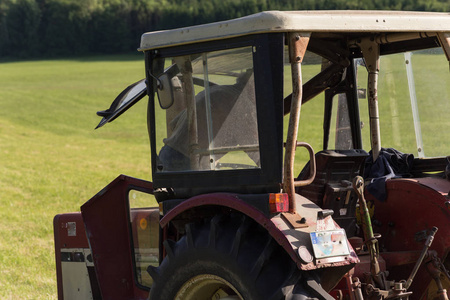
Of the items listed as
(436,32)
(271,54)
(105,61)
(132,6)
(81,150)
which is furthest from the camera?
(132,6)

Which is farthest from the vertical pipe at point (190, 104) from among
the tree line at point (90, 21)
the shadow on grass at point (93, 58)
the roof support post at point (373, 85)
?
the tree line at point (90, 21)

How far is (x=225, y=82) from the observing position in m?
4.96

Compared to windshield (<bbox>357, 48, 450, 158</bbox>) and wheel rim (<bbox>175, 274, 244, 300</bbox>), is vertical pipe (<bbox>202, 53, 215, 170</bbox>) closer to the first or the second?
wheel rim (<bbox>175, 274, 244, 300</bbox>)

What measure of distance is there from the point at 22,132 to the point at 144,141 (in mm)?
5648

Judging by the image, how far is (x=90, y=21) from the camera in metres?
98.6

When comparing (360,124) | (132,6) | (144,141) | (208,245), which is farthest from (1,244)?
(132,6)

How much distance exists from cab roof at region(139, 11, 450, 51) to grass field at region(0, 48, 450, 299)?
1007mm

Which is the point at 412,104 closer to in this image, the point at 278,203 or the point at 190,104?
the point at 190,104

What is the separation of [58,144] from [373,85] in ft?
91.7

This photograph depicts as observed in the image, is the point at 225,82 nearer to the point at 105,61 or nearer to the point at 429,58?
the point at 429,58

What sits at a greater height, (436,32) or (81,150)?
(436,32)

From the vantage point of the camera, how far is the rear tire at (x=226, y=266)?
436 centimetres

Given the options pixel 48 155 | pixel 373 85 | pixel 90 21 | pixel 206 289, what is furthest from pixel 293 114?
pixel 90 21

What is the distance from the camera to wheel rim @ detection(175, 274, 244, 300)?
4.78 meters
